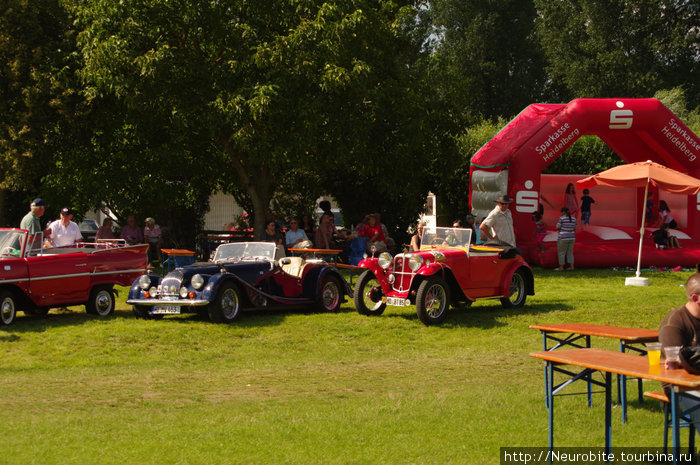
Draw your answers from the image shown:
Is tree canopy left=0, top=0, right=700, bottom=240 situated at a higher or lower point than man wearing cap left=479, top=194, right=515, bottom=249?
higher

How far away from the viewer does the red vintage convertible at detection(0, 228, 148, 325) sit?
12.1 m

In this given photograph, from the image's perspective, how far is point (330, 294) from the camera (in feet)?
46.6

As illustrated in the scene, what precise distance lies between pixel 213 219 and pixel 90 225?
522 cm

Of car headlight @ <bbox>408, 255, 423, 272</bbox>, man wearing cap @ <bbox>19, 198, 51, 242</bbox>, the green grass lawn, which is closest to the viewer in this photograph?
the green grass lawn

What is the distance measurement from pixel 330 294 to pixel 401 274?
1763 mm

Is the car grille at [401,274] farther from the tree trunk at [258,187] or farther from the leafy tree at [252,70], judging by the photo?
the tree trunk at [258,187]

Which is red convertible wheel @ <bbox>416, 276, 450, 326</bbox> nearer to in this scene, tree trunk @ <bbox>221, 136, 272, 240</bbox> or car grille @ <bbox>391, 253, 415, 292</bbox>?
car grille @ <bbox>391, 253, 415, 292</bbox>

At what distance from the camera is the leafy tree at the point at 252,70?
18688 mm

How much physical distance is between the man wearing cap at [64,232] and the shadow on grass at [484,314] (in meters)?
5.70

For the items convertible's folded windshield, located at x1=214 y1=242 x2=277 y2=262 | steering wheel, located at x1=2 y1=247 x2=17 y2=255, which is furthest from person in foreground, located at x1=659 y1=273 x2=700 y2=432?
steering wheel, located at x1=2 y1=247 x2=17 y2=255

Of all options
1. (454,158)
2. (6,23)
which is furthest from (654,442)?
(6,23)

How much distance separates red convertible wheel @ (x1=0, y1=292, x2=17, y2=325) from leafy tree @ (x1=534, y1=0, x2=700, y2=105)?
41130 mm

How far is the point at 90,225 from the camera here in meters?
33.5

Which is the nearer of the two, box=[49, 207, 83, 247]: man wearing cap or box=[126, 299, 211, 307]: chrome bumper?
box=[126, 299, 211, 307]: chrome bumper
